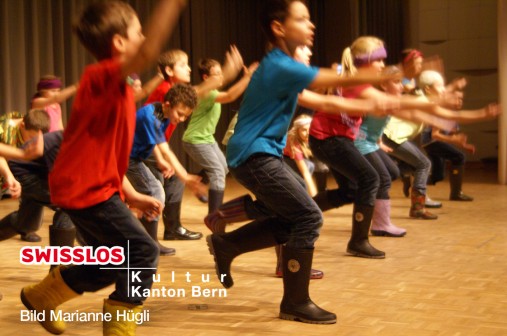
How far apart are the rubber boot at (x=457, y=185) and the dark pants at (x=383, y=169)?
2604 mm

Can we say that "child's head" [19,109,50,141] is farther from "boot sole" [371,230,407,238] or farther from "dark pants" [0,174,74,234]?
"boot sole" [371,230,407,238]

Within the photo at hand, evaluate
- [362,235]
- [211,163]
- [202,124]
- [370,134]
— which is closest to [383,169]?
[370,134]

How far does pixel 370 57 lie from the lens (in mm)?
4809

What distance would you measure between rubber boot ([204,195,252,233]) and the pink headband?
1289mm

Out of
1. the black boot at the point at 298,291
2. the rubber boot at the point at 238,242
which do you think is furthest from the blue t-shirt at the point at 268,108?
the black boot at the point at 298,291

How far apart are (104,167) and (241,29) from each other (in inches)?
433

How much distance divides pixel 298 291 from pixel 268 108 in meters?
0.80

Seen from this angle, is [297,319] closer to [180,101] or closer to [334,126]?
[334,126]

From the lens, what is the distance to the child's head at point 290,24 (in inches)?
133

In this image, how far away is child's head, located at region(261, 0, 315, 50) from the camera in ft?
11.1

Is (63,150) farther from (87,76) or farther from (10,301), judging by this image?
(10,301)

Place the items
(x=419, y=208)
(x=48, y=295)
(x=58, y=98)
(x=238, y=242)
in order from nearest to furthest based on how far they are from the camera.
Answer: (x=48, y=295) < (x=238, y=242) < (x=58, y=98) < (x=419, y=208)

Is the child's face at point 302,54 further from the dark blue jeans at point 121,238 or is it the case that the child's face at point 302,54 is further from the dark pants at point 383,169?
the dark blue jeans at point 121,238

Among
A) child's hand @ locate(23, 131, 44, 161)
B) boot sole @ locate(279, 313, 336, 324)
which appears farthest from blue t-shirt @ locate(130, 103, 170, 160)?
boot sole @ locate(279, 313, 336, 324)
